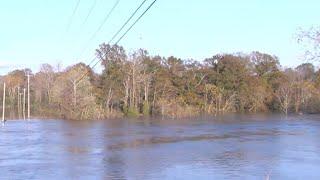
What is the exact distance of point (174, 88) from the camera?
7938 centimetres

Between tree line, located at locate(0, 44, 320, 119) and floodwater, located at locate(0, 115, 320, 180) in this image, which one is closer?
floodwater, located at locate(0, 115, 320, 180)

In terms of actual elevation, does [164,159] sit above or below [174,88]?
below

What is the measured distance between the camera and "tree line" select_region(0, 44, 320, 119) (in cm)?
7125

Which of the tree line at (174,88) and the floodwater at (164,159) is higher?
the tree line at (174,88)

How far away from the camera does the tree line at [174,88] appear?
71.2 m

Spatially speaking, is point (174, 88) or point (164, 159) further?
point (174, 88)

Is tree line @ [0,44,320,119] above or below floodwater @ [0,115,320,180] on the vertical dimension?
above

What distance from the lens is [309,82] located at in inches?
3627

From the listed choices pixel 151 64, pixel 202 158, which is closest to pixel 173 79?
pixel 151 64

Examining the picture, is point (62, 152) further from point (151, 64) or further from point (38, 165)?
point (151, 64)

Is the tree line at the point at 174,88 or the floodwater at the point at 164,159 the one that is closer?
the floodwater at the point at 164,159

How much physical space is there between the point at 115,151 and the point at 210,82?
60998mm

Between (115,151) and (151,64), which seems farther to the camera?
(151,64)

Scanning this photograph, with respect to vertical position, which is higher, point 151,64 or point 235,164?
point 151,64
